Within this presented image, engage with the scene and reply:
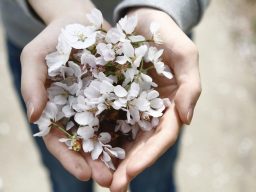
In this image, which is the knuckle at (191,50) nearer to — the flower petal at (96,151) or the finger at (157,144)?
the finger at (157,144)

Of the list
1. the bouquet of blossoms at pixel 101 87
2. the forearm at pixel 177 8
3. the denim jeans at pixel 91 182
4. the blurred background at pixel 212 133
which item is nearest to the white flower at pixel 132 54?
the bouquet of blossoms at pixel 101 87

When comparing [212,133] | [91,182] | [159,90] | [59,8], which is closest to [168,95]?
[159,90]

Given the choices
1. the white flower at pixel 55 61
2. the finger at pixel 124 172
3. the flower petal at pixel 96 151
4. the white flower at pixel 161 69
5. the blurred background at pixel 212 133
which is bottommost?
the blurred background at pixel 212 133

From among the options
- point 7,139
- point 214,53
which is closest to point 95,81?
point 7,139

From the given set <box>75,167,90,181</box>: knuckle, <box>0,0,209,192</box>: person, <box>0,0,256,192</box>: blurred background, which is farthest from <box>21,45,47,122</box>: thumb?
<box>0,0,256,192</box>: blurred background

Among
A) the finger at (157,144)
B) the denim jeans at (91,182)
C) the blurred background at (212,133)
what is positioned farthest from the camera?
the blurred background at (212,133)

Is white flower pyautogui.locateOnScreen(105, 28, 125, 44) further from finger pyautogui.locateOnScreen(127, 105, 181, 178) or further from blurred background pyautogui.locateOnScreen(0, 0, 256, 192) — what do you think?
blurred background pyautogui.locateOnScreen(0, 0, 256, 192)
